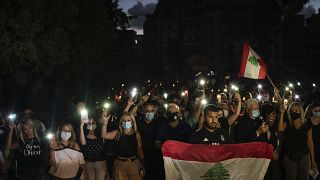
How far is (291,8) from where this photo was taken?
45281 millimetres

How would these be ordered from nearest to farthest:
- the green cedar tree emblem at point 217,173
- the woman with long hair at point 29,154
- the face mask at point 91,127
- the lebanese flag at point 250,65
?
the green cedar tree emblem at point 217,173 < the woman with long hair at point 29,154 < the face mask at point 91,127 < the lebanese flag at point 250,65

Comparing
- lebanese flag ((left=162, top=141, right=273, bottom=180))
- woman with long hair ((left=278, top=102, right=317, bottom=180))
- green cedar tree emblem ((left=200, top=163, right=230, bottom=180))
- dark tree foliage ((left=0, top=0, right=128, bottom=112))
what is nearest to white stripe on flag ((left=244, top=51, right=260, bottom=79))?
woman with long hair ((left=278, top=102, right=317, bottom=180))

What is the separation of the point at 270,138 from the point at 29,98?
54.6 feet

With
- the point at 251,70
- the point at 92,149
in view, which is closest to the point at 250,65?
the point at 251,70

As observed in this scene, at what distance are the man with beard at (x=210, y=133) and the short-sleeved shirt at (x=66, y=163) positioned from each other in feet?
7.26

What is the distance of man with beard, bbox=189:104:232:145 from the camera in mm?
6840

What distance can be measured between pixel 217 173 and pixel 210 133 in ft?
2.89

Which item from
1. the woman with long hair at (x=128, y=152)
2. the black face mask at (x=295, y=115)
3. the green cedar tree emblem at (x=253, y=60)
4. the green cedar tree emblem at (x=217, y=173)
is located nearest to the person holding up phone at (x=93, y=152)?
the woman with long hair at (x=128, y=152)

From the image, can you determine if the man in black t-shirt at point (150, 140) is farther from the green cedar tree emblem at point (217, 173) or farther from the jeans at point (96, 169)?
the green cedar tree emblem at point (217, 173)

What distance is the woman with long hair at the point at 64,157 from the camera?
26.1 ft

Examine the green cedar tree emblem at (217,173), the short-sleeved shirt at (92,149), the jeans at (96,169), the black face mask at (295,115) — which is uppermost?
the black face mask at (295,115)

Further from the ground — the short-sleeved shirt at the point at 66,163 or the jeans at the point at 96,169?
the short-sleeved shirt at the point at 66,163

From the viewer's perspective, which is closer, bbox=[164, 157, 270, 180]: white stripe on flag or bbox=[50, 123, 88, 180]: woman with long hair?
bbox=[164, 157, 270, 180]: white stripe on flag

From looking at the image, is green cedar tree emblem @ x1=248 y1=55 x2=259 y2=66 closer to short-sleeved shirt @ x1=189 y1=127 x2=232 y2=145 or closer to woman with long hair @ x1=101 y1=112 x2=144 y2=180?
woman with long hair @ x1=101 y1=112 x2=144 y2=180
